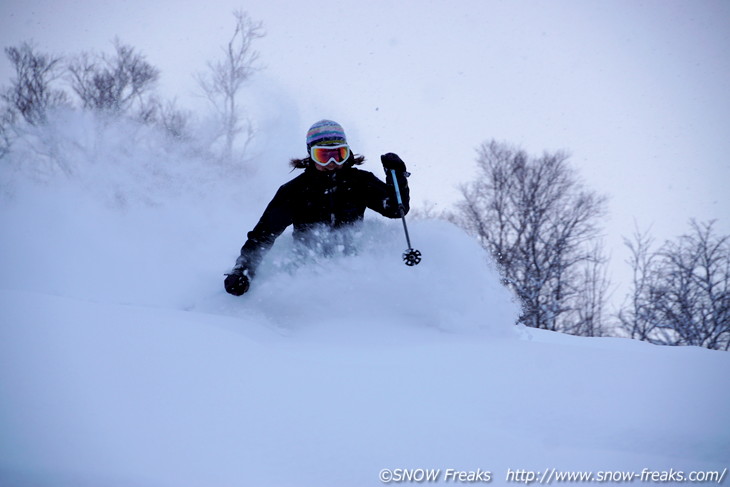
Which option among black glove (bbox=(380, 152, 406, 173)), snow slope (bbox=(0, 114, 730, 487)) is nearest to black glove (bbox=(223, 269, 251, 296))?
snow slope (bbox=(0, 114, 730, 487))

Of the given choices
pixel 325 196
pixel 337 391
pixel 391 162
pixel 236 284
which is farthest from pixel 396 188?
pixel 337 391

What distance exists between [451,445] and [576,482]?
13.2 inches

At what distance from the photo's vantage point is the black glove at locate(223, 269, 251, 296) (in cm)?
336

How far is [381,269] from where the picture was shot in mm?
3299

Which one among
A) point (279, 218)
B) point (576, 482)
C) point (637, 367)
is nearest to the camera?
point (576, 482)

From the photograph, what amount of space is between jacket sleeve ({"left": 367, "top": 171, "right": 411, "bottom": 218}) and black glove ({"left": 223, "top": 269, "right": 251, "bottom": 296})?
51.4 inches

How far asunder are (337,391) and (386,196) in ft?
8.44

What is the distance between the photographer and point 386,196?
157 inches

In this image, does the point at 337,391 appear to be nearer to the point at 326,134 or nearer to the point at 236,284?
the point at 236,284

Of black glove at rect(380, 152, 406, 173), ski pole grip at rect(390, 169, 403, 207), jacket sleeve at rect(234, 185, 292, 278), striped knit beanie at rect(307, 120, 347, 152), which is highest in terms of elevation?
striped knit beanie at rect(307, 120, 347, 152)

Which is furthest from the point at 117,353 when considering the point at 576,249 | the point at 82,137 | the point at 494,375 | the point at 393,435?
the point at 576,249

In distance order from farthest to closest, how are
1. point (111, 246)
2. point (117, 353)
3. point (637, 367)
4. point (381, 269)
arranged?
1. point (111, 246)
2. point (381, 269)
3. point (637, 367)
4. point (117, 353)

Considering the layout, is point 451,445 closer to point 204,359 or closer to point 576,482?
point 576,482

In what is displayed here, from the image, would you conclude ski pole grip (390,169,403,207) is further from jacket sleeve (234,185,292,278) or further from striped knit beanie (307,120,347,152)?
jacket sleeve (234,185,292,278)
